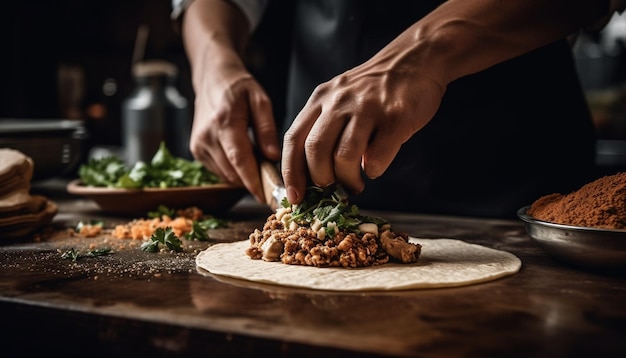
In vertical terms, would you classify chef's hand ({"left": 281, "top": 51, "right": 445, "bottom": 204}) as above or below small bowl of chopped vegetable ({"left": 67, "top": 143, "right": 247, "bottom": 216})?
above

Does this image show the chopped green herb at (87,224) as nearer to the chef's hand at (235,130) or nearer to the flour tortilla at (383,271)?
the chef's hand at (235,130)

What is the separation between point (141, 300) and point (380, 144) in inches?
26.0

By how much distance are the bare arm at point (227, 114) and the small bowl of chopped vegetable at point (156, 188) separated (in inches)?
2.5

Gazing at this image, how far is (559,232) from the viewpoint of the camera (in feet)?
4.45

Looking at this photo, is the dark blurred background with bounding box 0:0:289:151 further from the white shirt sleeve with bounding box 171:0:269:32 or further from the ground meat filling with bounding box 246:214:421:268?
the ground meat filling with bounding box 246:214:421:268

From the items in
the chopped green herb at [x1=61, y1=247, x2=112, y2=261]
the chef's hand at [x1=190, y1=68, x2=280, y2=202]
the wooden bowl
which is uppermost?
the chef's hand at [x1=190, y1=68, x2=280, y2=202]

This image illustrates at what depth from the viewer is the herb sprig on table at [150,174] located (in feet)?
6.99

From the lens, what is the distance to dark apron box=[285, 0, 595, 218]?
232 centimetres

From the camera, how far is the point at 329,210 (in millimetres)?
1543

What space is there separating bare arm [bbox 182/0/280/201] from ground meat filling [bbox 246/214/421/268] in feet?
1.69

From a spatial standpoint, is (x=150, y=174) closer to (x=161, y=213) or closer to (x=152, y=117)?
(x=161, y=213)

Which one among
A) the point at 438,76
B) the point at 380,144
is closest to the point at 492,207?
the point at 438,76

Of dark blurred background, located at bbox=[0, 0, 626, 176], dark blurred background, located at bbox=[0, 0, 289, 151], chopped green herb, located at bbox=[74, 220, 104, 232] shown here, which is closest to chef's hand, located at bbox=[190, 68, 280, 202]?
chopped green herb, located at bbox=[74, 220, 104, 232]

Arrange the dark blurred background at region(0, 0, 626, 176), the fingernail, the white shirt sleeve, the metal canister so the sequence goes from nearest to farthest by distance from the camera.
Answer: the fingernail → the white shirt sleeve → the metal canister → the dark blurred background at region(0, 0, 626, 176)
